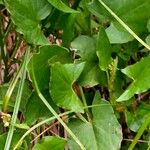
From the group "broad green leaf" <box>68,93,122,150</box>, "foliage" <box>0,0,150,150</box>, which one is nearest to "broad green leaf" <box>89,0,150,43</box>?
"foliage" <box>0,0,150,150</box>

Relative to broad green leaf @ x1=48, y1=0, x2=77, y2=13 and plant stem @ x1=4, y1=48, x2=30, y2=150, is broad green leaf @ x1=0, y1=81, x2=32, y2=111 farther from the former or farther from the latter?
broad green leaf @ x1=48, y1=0, x2=77, y2=13

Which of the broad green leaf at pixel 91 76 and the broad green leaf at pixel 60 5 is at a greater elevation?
the broad green leaf at pixel 60 5

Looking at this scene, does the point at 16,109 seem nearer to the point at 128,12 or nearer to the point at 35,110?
the point at 35,110

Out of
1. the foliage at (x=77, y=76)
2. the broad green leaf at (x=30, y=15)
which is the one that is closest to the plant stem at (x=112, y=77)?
the foliage at (x=77, y=76)

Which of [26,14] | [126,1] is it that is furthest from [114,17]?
[26,14]

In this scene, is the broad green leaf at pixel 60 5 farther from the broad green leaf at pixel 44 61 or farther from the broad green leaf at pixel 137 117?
the broad green leaf at pixel 137 117

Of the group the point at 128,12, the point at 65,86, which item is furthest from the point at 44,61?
the point at 128,12
